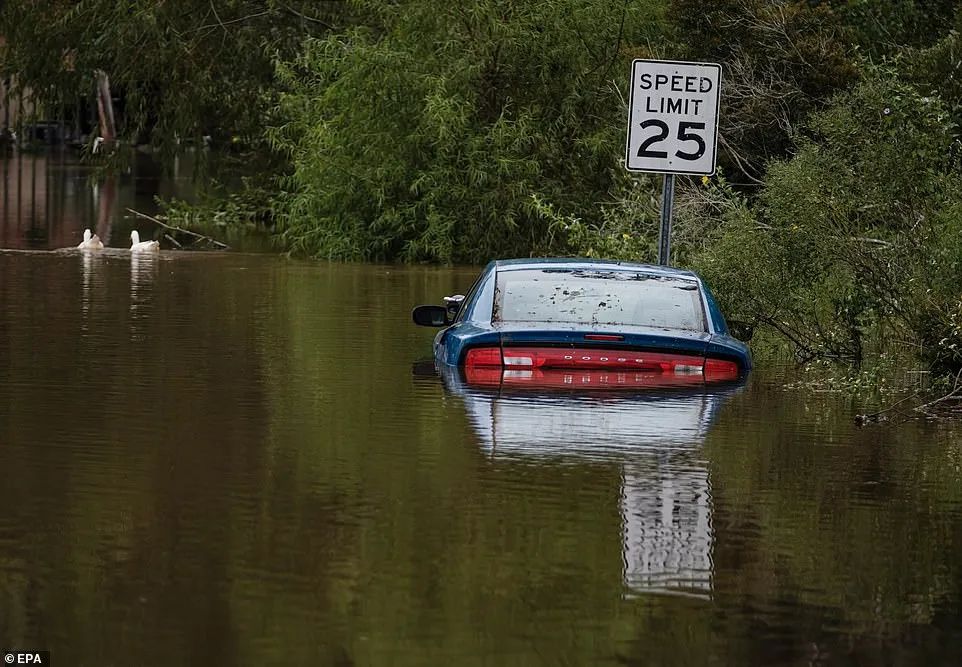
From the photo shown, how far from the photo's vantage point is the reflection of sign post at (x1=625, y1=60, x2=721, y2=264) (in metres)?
19.8

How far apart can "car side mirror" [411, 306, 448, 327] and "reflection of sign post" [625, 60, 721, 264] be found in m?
3.48

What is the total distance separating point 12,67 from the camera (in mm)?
45688

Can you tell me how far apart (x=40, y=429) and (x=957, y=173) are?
442 inches

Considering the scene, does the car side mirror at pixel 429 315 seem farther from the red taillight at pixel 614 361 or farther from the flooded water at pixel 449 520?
the red taillight at pixel 614 361

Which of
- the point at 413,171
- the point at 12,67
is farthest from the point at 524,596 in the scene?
the point at 12,67

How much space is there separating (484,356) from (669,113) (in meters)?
5.24

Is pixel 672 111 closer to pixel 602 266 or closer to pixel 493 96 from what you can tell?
pixel 602 266

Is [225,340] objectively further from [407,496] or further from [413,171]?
[413,171]

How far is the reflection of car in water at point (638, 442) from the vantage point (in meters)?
9.45

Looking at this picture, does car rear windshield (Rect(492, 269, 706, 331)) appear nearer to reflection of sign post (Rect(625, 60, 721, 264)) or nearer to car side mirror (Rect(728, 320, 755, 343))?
reflection of sign post (Rect(625, 60, 721, 264))

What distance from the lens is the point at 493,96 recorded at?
1395 inches

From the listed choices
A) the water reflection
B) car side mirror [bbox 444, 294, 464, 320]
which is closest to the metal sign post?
car side mirror [bbox 444, 294, 464, 320]

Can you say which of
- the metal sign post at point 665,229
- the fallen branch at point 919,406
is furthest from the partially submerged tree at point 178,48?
the fallen branch at point 919,406

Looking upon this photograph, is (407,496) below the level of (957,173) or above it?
below
